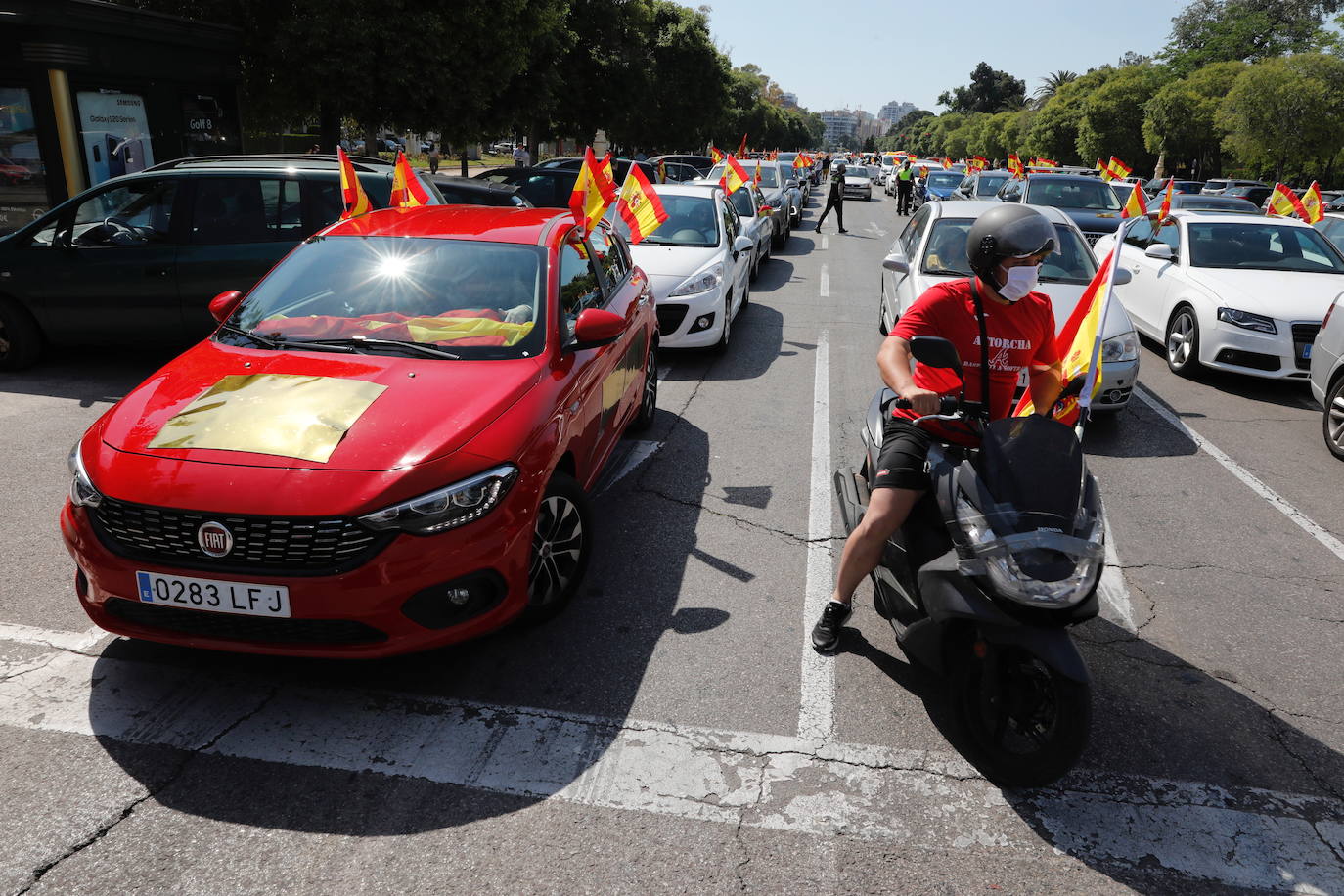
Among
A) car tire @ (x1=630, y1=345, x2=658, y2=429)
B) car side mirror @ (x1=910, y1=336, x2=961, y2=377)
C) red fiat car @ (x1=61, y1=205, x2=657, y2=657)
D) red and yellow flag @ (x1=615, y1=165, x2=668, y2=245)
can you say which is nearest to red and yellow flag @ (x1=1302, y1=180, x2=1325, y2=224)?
red and yellow flag @ (x1=615, y1=165, x2=668, y2=245)

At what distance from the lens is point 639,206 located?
886 cm

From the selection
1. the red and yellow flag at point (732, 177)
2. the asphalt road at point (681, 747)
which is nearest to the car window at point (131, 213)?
the asphalt road at point (681, 747)

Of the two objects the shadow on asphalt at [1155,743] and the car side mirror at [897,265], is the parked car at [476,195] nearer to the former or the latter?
the car side mirror at [897,265]

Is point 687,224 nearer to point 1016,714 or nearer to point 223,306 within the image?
point 223,306

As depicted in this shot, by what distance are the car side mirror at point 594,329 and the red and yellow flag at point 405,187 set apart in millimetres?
3359

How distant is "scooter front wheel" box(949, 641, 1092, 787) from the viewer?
2979mm

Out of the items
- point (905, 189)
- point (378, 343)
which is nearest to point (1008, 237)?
point (378, 343)

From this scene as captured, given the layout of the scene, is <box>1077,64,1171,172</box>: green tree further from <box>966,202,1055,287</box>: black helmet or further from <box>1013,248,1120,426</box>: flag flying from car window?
<box>966,202,1055,287</box>: black helmet

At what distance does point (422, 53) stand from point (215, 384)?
43.3 feet

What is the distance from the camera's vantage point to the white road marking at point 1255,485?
548 centimetres

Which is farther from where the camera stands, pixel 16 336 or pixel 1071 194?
pixel 1071 194

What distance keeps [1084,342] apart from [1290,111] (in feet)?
130

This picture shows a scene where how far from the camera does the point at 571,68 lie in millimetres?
27031

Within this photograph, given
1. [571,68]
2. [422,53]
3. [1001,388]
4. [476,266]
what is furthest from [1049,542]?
[571,68]
